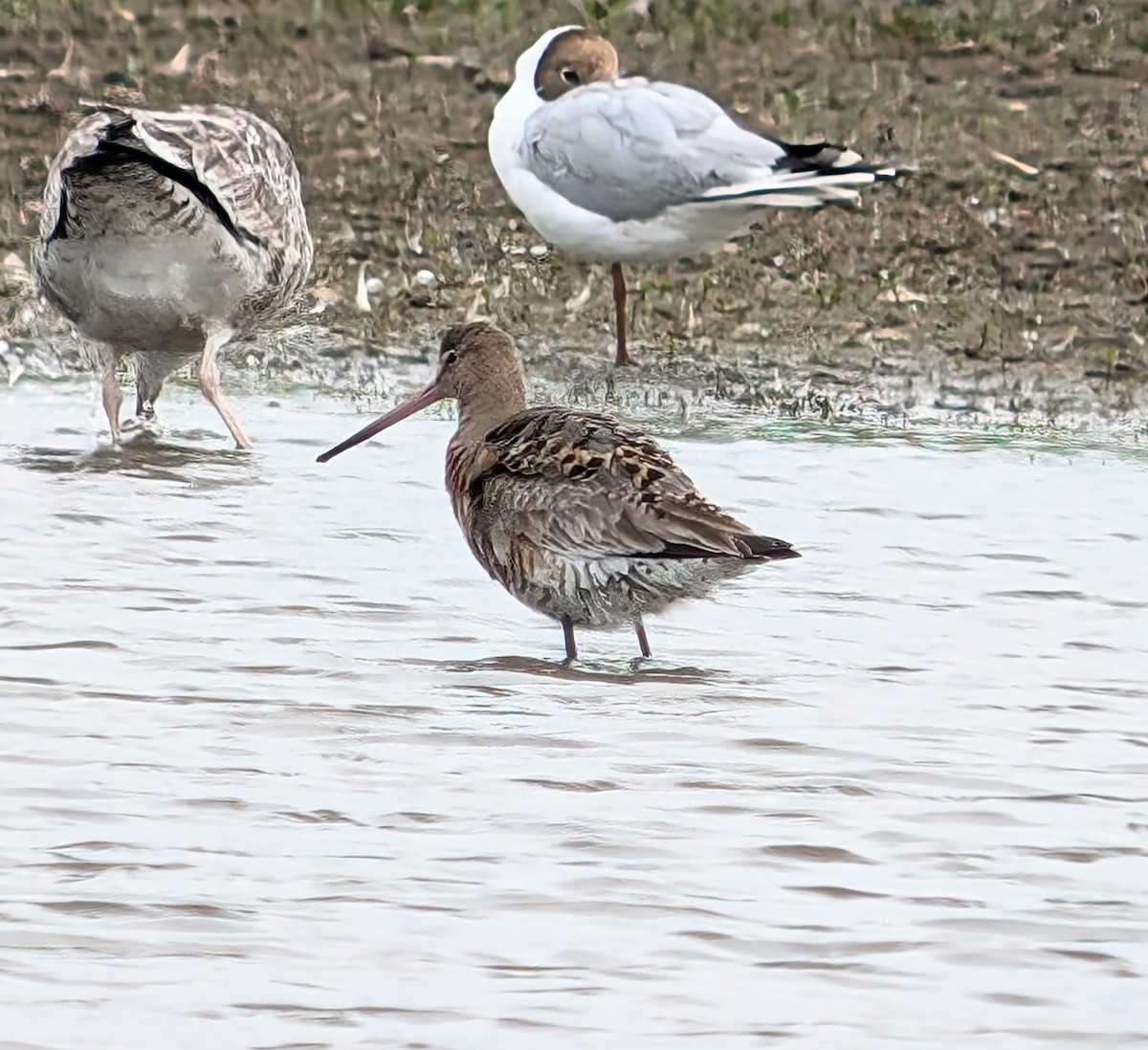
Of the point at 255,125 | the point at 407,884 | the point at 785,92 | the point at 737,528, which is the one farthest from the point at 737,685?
the point at 785,92

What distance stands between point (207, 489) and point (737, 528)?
104 inches

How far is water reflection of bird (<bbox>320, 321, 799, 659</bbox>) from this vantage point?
21.9 ft

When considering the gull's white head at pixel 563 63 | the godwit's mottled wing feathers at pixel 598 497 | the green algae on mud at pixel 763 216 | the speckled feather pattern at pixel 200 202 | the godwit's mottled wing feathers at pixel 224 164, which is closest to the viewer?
the godwit's mottled wing feathers at pixel 598 497

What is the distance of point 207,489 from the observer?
8.67 m

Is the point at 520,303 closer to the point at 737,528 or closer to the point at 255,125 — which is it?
the point at 255,125

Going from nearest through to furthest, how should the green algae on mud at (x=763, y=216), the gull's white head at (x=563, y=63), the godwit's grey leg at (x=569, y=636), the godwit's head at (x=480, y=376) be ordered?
the godwit's grey leg at (x=569, y=636) → the godwit's head at (x=480, y=376) → the green algae on mud at (x=763, y=216) → the gull's white head at (x=563, y=63)

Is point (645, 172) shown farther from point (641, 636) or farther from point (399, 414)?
point (641, 636)

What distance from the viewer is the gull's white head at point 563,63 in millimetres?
11898

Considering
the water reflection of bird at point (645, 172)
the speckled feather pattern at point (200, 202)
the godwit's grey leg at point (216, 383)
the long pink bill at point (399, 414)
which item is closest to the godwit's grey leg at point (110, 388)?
the speckled feather pattern at point (200, 202)

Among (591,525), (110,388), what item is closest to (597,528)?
(591,525)

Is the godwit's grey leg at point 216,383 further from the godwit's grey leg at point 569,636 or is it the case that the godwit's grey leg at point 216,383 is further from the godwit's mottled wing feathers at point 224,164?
the godwit's grey leg at point 569,636

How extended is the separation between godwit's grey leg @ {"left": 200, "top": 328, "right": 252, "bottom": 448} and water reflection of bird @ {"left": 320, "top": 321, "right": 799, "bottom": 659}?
86.8 inches

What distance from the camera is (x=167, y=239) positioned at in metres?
9.09

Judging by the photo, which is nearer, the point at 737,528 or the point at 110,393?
the point at 737,528
